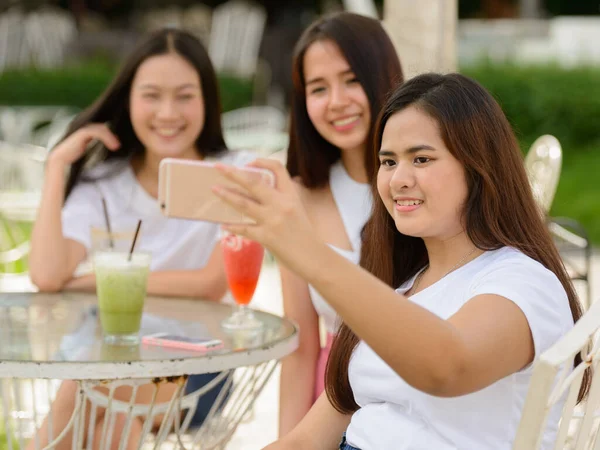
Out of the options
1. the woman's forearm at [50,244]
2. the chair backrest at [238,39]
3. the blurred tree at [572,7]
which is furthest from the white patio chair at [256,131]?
the blurred tree at [572,7]

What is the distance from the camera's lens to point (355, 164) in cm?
295

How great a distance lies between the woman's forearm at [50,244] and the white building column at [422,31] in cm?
128

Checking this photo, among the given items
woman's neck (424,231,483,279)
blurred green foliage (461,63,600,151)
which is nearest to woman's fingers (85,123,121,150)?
woman's neck (424,231,483,279)

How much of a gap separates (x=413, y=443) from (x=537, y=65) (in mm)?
8696

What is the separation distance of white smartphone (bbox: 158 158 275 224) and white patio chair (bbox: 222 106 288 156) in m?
4.73

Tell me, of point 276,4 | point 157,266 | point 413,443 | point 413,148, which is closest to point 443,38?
point 157,266

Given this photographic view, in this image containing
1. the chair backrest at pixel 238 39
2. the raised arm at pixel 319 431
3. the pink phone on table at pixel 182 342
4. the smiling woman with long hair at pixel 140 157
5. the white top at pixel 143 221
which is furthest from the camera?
the chair backrest at pixel 238 39

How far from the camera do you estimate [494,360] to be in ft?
5.05

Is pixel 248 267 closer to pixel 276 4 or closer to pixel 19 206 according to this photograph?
pixel 19 206

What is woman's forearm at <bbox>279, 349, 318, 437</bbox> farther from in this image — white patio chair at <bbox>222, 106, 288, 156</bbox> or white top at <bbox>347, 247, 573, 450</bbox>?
white patio chair at <bbox>222, 106, 288, 156</bbox>

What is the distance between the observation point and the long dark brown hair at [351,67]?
2.81 metres

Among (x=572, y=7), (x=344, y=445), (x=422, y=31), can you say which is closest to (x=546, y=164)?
(x=422, y=31)

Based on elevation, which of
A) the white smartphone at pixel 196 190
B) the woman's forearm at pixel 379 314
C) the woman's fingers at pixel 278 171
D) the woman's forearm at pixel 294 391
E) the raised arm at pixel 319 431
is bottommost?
the woman's forearm at pixel 294 391

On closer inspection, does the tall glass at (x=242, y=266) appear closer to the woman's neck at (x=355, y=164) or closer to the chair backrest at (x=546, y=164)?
the woman's neck at (x=355, y=164)
